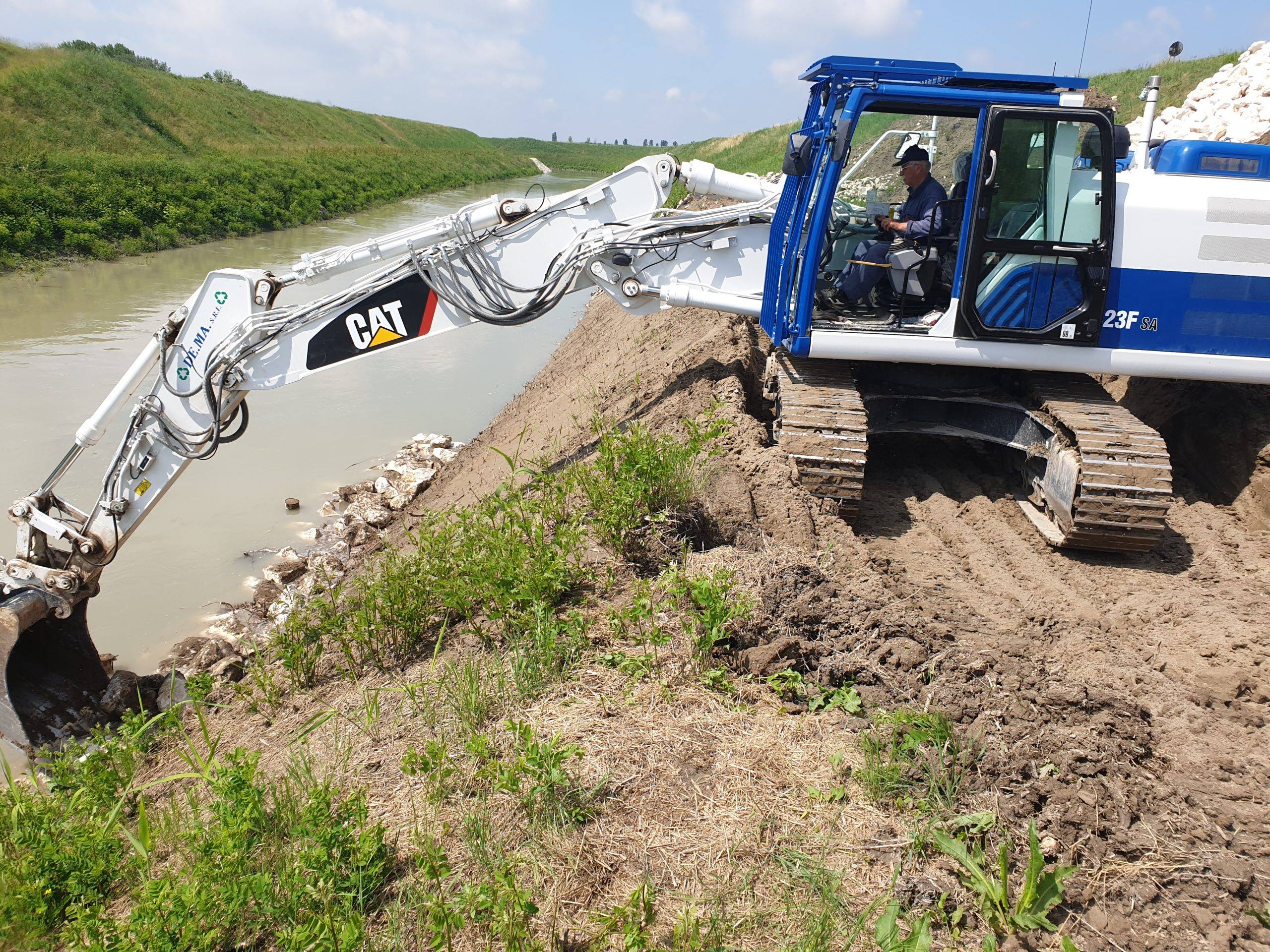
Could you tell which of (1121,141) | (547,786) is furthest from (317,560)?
(1121,141)

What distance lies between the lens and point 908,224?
5.46 meters

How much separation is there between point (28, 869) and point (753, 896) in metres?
2.43

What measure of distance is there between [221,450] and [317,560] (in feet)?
8.86

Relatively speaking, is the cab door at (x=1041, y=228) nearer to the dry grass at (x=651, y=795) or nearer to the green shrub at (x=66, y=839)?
the dry grass at (x=651, y=795)

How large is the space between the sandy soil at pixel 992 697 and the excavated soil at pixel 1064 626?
0.04ft

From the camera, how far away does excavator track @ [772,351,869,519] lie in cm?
493

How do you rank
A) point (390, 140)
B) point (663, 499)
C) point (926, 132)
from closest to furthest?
point (663, 499)
point (926, 132)
point (390, 140)

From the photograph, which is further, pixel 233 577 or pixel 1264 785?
pixel 233 577

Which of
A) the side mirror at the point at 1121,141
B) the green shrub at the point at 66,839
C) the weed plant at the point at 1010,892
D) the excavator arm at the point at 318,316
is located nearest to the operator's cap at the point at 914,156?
the excavator arm at the point at 318,316

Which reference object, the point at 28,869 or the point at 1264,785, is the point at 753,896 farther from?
the point at 28,869

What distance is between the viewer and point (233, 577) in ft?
21.3

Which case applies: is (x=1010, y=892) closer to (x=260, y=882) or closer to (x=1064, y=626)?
(x=1064, y=626)

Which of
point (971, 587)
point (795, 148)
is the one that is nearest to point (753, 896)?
point (971, 587)

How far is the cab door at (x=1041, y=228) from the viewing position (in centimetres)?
491
